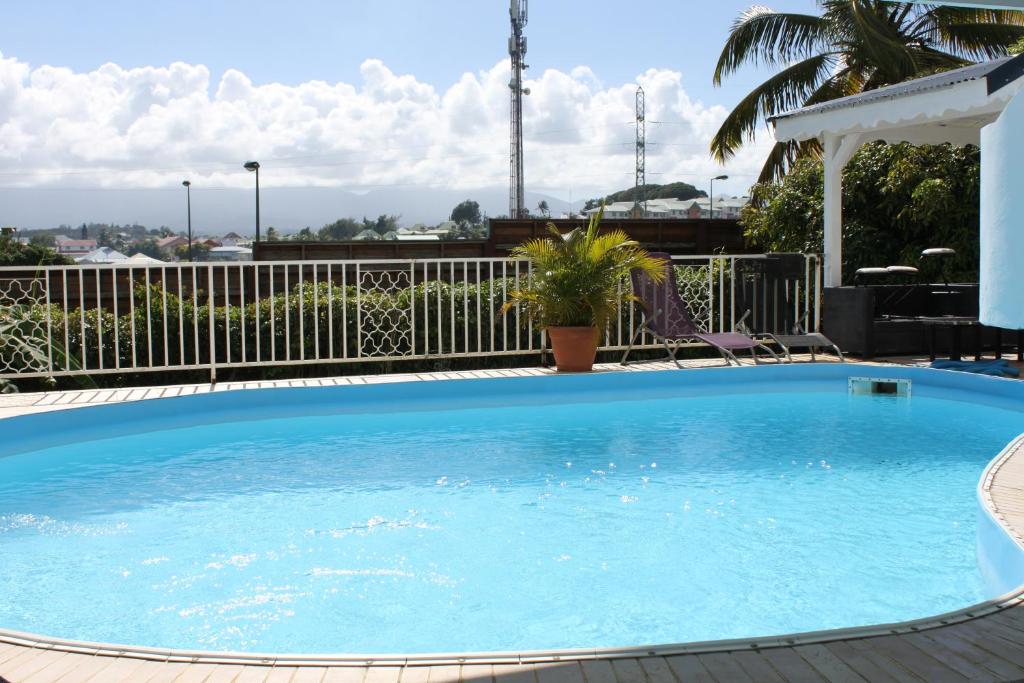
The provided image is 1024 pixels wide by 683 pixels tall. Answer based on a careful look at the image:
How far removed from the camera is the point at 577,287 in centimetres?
837

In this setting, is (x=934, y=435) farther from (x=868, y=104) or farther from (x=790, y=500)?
(x=868, y=104)

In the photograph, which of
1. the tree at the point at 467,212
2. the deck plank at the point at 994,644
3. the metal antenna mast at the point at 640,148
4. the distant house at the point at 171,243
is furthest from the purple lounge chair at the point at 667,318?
the tree at the point at 467,212

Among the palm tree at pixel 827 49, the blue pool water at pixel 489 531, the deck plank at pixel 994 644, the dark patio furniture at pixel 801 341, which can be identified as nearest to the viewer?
the deck plank at pixel 994 644

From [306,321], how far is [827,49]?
14270mm

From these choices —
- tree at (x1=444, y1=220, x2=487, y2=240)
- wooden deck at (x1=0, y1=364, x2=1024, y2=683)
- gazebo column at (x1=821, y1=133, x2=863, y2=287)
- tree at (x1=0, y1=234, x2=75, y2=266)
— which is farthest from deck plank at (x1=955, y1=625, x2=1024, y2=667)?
tree at (x1=444, y1=220, x2=487, y2=240)

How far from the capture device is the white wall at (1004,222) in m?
1.56

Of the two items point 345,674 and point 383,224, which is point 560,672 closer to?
point 345,674

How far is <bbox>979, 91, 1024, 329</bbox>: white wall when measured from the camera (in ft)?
5.12

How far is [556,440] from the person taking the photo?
656 cm

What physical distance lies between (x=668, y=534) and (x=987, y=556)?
1.27 m

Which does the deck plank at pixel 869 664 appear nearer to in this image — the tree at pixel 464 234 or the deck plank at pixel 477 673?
the deck plank at pixel 477 673

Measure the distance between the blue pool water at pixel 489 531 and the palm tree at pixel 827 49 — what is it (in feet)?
42.6

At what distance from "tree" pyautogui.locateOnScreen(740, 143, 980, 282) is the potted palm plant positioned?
4937 mm

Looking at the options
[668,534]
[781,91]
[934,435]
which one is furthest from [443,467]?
[781,91]
